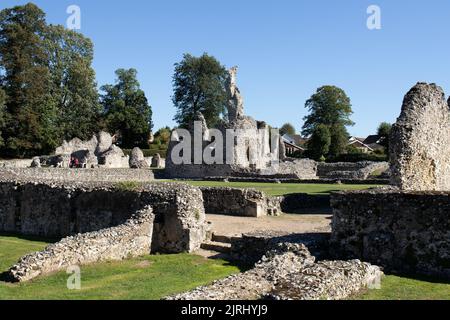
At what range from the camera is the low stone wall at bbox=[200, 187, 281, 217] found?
23873 mm

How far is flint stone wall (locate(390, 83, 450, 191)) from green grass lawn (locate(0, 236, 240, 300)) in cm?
1102

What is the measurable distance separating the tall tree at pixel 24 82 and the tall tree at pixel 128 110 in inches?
786

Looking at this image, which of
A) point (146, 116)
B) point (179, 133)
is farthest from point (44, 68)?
point (146, 116)

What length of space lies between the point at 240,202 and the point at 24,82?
44914 mm

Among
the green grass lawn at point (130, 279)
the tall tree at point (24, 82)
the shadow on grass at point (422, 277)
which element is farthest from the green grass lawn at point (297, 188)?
the tall tree at point (24, 82)

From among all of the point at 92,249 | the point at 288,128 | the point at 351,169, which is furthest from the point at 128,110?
the point at 288,128

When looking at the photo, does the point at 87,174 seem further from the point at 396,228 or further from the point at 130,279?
the point at 396,228

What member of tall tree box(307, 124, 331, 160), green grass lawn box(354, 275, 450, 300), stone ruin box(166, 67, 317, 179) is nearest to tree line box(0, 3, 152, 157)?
stone ruin box(166, 67, 317, 179)

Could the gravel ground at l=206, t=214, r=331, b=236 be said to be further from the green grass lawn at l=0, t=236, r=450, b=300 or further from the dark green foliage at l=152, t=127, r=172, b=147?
the dark green foliage at l=152, t=127, r=172, b=147

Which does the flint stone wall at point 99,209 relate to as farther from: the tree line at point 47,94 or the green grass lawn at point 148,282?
the tree line at point 47,94

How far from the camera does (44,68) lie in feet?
198

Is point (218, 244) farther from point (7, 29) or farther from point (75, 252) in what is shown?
point (7, 29)

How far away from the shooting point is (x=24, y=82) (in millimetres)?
58844

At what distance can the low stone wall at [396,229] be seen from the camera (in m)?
12.2
